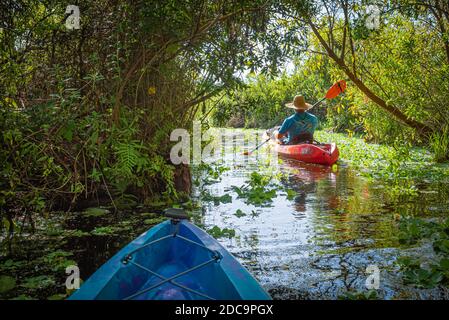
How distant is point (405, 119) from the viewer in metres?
10.7

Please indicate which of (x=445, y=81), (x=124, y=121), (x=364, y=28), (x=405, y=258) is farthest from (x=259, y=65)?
(x=445, y=81)

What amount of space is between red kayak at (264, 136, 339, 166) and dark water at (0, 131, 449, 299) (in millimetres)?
2593

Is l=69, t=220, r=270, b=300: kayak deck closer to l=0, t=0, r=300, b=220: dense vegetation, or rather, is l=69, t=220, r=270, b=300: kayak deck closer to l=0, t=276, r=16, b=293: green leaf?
l=0, t=276, r=16, b=293: green leaf

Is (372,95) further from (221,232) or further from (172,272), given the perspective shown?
(172,272)

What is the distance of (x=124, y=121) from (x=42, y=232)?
149cm

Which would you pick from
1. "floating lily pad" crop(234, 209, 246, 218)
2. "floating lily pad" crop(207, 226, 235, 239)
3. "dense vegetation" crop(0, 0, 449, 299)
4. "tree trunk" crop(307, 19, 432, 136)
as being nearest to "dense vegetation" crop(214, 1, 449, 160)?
"tree trunk" crop(307, 19, 432, 136)

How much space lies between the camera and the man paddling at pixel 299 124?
445 inches

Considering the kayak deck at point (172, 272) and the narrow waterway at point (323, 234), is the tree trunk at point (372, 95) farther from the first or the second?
the kayak deck at point (172, 272)

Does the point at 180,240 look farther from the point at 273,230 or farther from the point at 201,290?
the point at 273,230

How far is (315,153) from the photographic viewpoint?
35.5ft

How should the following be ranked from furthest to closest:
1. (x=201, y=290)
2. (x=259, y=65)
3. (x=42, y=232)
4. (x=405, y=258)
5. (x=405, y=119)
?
(x=405, y=119)
(x=259, y=65)
(x=42, y=232)
(x=405, y=258)
(x=201, y=290)

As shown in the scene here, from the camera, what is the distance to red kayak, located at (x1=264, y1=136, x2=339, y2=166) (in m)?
10.7

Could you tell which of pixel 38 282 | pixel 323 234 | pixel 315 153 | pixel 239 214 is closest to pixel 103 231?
pixel 38 282
